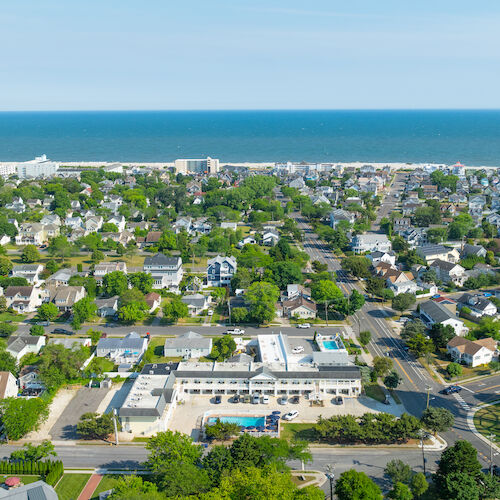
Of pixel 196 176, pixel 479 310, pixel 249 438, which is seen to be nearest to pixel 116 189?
pixel 196 176

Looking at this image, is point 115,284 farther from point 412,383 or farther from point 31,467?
point 412,383

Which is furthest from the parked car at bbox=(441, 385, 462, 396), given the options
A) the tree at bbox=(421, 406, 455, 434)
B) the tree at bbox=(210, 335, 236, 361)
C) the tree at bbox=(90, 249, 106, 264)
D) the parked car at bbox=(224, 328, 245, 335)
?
the tree at bbox=(90, 249, 106, 264)

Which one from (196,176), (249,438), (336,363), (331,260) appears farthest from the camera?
(196,176)

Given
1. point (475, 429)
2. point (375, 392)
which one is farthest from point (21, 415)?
point (475, 429)

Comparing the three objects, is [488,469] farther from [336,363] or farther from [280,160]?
[280,160]

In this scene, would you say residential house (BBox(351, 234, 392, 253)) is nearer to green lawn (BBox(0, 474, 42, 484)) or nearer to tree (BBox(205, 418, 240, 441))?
tree (BBox(205, 418, 240, 441))

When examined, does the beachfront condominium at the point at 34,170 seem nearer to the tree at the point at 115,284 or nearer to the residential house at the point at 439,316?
the tree at the point at 115,284
